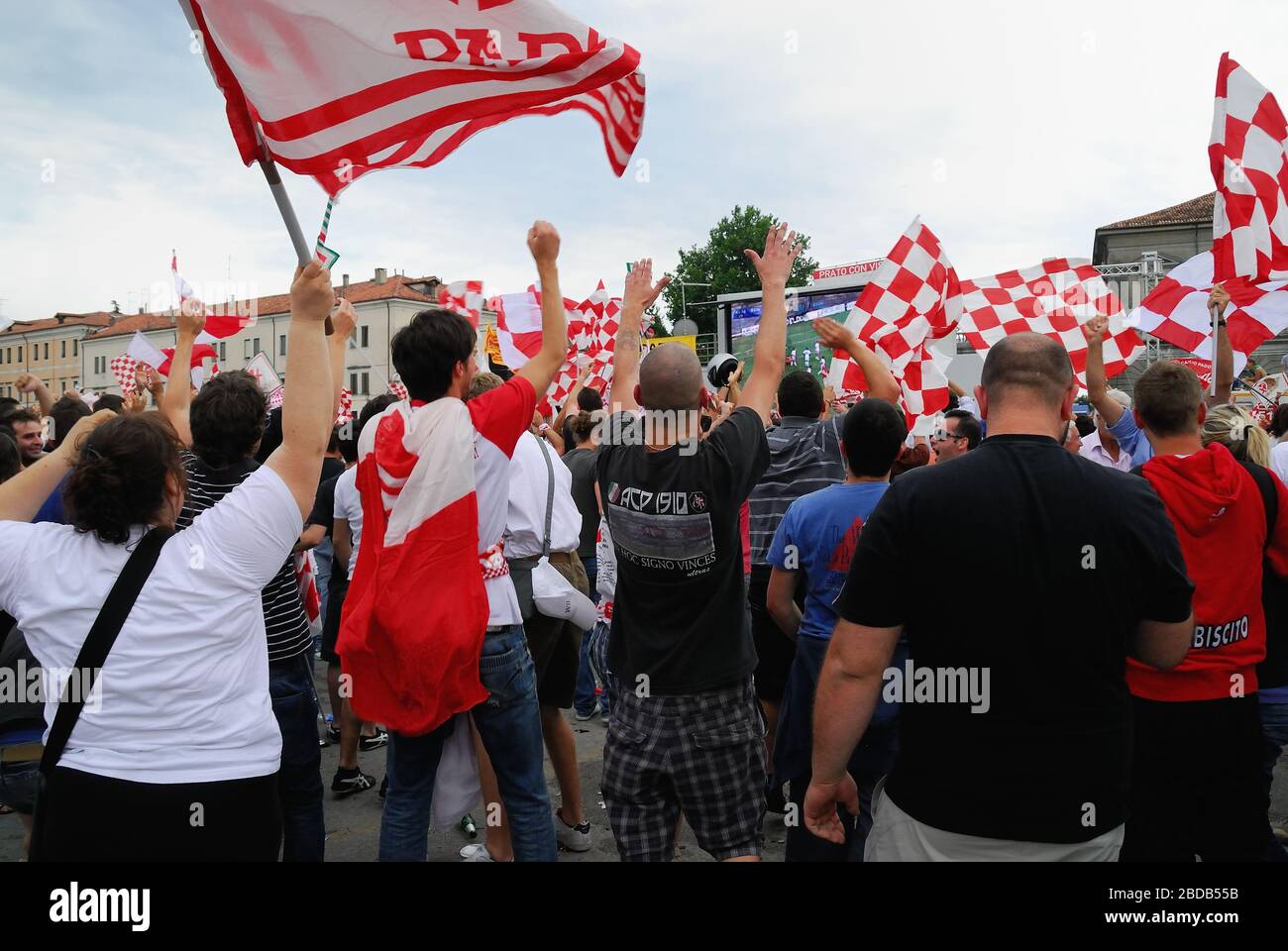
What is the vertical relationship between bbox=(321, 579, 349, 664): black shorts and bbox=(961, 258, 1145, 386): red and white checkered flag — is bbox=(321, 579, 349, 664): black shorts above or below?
below

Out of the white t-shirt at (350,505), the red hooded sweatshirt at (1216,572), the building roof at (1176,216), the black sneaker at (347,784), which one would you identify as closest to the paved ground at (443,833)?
the black sneaker at (347,784)

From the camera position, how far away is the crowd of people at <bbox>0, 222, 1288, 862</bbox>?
202 centimetres

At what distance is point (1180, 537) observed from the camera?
3043 millimetres

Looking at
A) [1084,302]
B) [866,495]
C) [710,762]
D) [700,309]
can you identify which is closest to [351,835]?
[710,762]

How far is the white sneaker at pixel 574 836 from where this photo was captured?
4.08 metres

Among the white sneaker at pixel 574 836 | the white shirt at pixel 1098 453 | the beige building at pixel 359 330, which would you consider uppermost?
the beige building at pixel 359 330

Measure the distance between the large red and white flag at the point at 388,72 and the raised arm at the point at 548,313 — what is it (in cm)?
59

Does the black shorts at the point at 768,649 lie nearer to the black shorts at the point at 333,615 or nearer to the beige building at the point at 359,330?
the black shorts at the point at 333,615

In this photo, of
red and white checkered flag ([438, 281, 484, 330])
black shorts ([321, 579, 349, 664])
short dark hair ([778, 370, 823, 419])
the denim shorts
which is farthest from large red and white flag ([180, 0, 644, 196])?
red and white checkered flag ([438, 281, 484, 330])

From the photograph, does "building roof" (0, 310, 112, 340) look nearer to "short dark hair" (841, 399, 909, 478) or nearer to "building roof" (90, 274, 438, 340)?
"building roof" (90, 274, 438, 340)

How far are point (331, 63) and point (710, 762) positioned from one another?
105 inches

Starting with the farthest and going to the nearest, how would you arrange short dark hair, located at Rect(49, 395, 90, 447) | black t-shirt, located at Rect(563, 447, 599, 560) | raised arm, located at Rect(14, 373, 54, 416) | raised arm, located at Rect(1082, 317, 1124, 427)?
raised arm, located at Rect(14, 373, 54, 416), black t-shirt, located at Rect(563, 447, 599, 560), short dark hair, located at Rect(49, 395, 90, 447), raised arm, located at Rect(1082, 317, 1124, 427)

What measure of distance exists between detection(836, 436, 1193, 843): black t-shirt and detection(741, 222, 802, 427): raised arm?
939 millimetres
